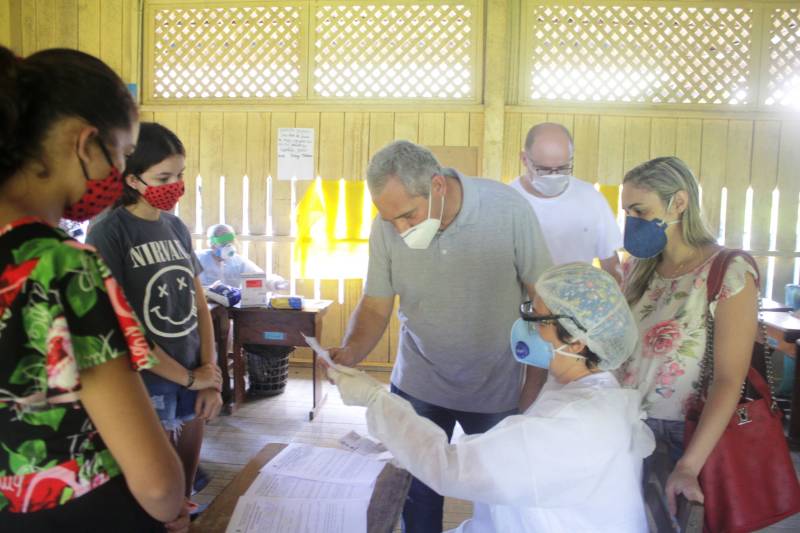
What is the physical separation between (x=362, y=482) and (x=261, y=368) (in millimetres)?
3293

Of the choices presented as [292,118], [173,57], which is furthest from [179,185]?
[173,57]

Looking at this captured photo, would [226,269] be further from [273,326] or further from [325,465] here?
[325,465]

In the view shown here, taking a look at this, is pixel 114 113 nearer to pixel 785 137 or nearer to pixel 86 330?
pixel 86 330

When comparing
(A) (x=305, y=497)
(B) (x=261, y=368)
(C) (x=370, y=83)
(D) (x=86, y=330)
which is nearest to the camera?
(D) (x=86, y=330)

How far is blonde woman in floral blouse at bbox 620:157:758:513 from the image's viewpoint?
53.5 inches

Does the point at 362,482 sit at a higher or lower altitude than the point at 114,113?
lower

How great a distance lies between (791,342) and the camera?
346cm

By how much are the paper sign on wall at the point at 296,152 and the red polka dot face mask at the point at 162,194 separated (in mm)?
3340

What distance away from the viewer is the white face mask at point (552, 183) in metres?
2.69

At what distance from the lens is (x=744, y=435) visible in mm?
1396

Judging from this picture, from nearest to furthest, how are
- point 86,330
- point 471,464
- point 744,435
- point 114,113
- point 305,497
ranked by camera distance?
1. point 86,330
2. point 114,113
3. point 471,464
4. point 305,497
5. point 744,435

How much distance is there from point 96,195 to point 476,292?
3.78 feet

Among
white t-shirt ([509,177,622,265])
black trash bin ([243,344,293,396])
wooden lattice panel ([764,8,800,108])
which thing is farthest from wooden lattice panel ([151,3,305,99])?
wooden lattice panel ([764,8,800,108])

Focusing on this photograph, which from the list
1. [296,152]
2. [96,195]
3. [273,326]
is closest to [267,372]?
[273,326]
